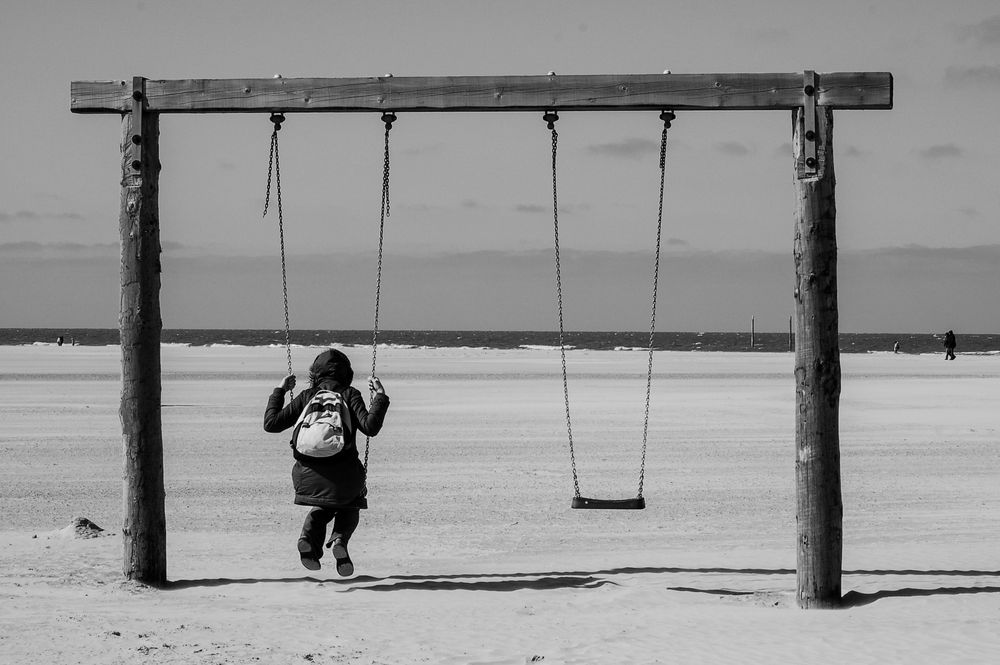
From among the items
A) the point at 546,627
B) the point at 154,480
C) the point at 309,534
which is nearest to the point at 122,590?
the point at 154,480

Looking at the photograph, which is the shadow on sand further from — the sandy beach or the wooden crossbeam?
the wooden crossbeam

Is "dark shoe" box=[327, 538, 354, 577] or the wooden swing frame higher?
the wooden swing frame

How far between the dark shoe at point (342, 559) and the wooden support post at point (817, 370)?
2.92 m

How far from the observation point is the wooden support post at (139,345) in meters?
8.18

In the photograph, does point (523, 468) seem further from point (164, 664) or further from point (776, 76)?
point (164, 664)

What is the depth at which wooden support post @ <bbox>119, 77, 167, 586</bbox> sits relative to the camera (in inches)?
322

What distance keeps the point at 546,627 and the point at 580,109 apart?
348 cm

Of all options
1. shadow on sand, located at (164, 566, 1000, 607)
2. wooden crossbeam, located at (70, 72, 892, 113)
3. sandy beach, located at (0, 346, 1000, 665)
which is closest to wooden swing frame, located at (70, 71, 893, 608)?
wooden crossbeam, located at (70, 72, 892, 113)

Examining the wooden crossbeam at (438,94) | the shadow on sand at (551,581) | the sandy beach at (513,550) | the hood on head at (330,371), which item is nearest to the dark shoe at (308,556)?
the sandy beach at (513,550)

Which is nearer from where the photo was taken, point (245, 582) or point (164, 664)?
point (164, 664)

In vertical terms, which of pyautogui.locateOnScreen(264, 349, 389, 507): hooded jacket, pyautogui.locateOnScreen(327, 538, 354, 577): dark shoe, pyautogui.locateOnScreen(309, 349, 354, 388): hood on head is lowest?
pyautogui.locateOnScreen(327, 538, 354, 577): dark shoe

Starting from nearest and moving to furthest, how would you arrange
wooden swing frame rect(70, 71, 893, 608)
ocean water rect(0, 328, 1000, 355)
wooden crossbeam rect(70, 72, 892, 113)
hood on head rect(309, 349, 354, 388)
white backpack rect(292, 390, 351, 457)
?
white backpack rect(292, 390, 351, 457) < wooden swing frame rect(70, 71, 893, 608) < hood on head rect(309, 349, 354, 388) < wooden crossbeam rect(70, 72, 892, 113) < ocean water rect(0, 328, 1000, 355)

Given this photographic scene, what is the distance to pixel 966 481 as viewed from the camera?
13.5 meters

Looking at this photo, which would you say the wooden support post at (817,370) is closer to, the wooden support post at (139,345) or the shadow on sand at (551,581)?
the shadow on sand at (551,581)
